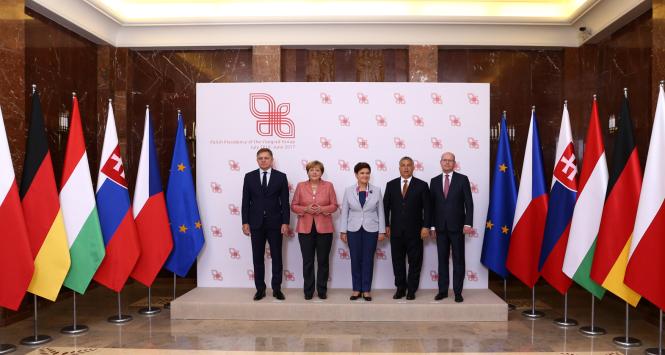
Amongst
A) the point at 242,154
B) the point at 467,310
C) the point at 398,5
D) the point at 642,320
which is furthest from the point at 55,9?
the point at 642,320

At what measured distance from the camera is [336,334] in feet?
16.5

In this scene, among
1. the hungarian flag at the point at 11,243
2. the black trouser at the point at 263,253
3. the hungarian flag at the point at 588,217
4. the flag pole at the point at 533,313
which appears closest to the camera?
the hungarian flag at the point at 11,243

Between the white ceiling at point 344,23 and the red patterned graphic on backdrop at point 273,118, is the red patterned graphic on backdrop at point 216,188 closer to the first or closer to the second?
the red patterned graphic on backdrop at point 273,118

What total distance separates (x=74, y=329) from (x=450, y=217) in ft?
12.5

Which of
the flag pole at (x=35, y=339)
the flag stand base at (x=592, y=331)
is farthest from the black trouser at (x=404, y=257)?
the flag pole at (x=35, y=339)

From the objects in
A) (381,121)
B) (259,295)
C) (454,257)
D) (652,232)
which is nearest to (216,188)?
(259,295)

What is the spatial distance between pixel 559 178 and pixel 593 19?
2.76 meters

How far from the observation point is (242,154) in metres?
6.24

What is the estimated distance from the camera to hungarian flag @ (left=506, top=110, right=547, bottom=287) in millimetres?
5734

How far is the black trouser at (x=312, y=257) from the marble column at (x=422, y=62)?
2931mm

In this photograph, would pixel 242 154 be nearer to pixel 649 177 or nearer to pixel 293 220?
pixel 293 220

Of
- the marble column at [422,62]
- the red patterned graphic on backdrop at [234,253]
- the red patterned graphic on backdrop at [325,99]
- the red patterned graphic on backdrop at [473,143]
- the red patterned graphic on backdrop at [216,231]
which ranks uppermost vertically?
the marble column at [422,62]

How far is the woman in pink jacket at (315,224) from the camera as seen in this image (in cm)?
566

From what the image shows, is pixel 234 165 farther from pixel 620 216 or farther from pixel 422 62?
pixel 620 216
